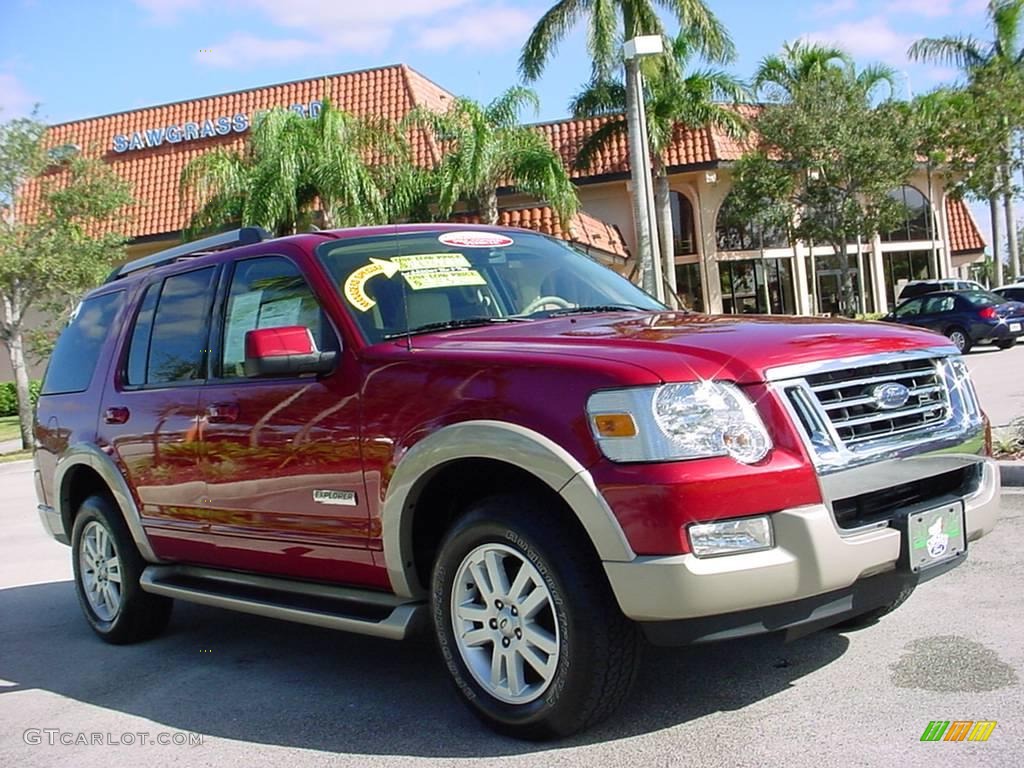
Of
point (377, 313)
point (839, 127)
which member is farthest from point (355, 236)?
point (839, 127)

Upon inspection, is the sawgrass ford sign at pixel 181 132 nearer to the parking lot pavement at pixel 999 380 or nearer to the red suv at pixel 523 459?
the parking lot pavement at pixel 999 380

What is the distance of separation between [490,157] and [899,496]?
20755mm

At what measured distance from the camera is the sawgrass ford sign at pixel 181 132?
35.2 m

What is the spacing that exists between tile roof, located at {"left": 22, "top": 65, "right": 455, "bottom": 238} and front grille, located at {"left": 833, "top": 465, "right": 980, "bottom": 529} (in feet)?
94.9

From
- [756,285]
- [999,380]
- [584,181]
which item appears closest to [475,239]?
[999,380]

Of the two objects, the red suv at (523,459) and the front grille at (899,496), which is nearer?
the red suv at (523,459)

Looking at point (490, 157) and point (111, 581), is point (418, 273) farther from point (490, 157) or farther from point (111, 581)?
point (490, 157)

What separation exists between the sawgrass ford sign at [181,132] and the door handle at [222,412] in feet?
103

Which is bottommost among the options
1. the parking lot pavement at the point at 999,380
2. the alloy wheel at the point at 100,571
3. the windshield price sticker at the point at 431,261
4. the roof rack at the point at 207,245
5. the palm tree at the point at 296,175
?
the parking lot pavement at the point at 999,380

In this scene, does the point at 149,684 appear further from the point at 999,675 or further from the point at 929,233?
the point at 929,233

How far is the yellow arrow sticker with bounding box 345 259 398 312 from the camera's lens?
4820mm

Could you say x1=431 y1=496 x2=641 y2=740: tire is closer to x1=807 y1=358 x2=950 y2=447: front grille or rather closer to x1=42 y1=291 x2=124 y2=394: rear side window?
x1=807 y1=358 x2=950 y2=447: front grille

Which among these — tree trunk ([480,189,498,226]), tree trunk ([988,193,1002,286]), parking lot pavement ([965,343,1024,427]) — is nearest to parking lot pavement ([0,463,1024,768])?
parking lot pavement ([965,343,1024,427])

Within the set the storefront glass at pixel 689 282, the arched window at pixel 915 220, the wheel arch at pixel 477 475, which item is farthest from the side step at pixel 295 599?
the arched window at pixel 915 220
